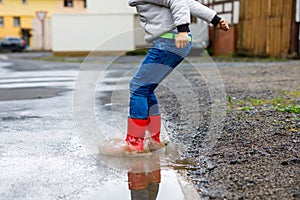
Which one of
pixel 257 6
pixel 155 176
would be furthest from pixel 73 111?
pixel 257 6

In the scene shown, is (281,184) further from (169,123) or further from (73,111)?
(73,111)

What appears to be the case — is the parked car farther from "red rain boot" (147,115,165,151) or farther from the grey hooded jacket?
the grey hooded jacket

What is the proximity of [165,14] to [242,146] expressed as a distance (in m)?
1.23

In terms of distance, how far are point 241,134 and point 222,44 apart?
19.3 m

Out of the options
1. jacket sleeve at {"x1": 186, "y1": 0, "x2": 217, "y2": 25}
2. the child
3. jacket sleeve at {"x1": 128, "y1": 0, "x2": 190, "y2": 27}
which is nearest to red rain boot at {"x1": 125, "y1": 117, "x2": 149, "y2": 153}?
the child

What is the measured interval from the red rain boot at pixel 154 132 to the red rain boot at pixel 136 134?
0.63 ft

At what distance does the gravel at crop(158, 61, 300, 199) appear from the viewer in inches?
107

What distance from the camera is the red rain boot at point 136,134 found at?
3.69 meters

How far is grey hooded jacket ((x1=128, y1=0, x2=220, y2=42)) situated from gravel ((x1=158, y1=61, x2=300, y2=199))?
3.34ft

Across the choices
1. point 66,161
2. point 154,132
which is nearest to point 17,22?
point 154,132

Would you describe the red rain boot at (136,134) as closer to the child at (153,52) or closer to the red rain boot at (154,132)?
the child at (153,52)

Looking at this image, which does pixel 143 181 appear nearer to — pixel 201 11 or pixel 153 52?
pixel 153 52

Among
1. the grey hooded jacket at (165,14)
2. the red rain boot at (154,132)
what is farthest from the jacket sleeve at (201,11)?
the red rain boot at (154,132)

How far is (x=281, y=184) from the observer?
2730mm
